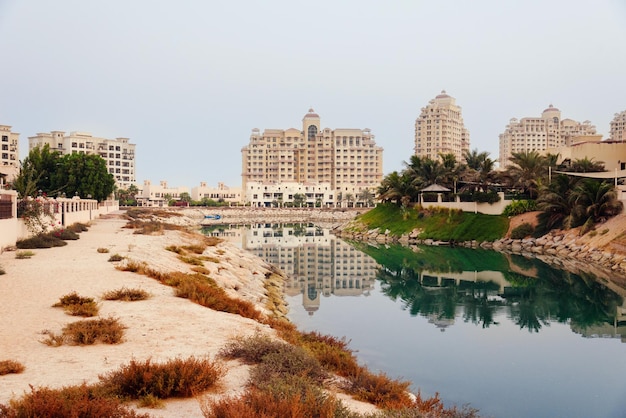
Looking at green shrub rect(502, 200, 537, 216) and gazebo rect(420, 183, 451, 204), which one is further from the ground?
gazebo rect(420, 183, 451, 204)

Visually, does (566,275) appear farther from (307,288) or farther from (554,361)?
(554,361)

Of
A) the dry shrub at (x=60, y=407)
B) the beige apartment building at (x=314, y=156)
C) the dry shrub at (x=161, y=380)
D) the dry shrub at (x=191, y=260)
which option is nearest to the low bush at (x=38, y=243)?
the dry shrub at (x=191, y=260)

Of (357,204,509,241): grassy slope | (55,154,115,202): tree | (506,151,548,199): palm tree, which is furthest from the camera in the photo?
(55,154,115,202): tree

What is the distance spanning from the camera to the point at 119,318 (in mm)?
11078

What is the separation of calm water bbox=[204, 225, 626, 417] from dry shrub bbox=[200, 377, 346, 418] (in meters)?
5.52

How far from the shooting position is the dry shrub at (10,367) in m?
7.62

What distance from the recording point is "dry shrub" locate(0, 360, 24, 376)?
7616 millimetres

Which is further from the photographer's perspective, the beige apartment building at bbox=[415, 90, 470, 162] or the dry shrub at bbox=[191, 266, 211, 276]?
the beige apartment building at bbox=[415, 90, 470, 162]

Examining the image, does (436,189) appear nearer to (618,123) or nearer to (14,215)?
(14,215)

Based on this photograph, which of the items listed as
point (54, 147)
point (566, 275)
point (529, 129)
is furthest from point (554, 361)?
point (529, 129)

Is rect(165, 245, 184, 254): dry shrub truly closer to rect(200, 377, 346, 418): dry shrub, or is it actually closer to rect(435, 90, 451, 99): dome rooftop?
rect(200, 377, 346, 418): dry shrub

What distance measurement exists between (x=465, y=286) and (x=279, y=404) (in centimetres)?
2362

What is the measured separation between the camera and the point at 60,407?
5.59 meters

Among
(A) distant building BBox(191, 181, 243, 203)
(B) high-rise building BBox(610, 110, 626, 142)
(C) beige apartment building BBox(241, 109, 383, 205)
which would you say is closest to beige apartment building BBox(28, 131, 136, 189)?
(A) distant building BBox(191, 181, 243, 203)
